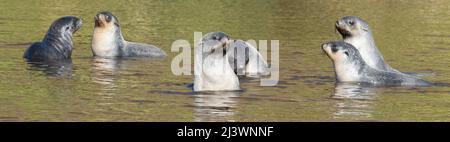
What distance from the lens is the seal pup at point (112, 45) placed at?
74.1 feet

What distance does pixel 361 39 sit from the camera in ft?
66.4

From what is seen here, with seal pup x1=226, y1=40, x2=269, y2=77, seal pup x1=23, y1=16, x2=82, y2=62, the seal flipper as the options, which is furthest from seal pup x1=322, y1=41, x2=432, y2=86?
seal pup x1=23, y1=16, x2=82, y2=62

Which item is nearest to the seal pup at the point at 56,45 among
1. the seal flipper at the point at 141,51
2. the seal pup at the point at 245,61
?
the seal flipper at the point at 141,51

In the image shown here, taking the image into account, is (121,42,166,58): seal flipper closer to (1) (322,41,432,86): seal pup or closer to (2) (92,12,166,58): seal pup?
(2) (92,12,166,58): seal pup

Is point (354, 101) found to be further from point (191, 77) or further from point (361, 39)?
point (191, 77)

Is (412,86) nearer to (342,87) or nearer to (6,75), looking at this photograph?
(342,87)

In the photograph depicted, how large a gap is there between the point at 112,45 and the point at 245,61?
368cm

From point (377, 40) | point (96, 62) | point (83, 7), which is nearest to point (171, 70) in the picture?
point (96, 62)

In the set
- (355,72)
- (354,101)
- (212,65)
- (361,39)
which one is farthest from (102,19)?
(354,101)

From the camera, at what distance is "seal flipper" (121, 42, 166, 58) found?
2261cm

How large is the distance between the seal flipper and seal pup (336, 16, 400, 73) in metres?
3.87

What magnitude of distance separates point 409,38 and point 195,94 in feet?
35.0

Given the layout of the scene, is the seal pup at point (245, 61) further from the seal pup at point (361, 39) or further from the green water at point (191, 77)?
the seal pup at point (361, 39)

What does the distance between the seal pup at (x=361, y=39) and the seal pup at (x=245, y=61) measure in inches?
55.5
